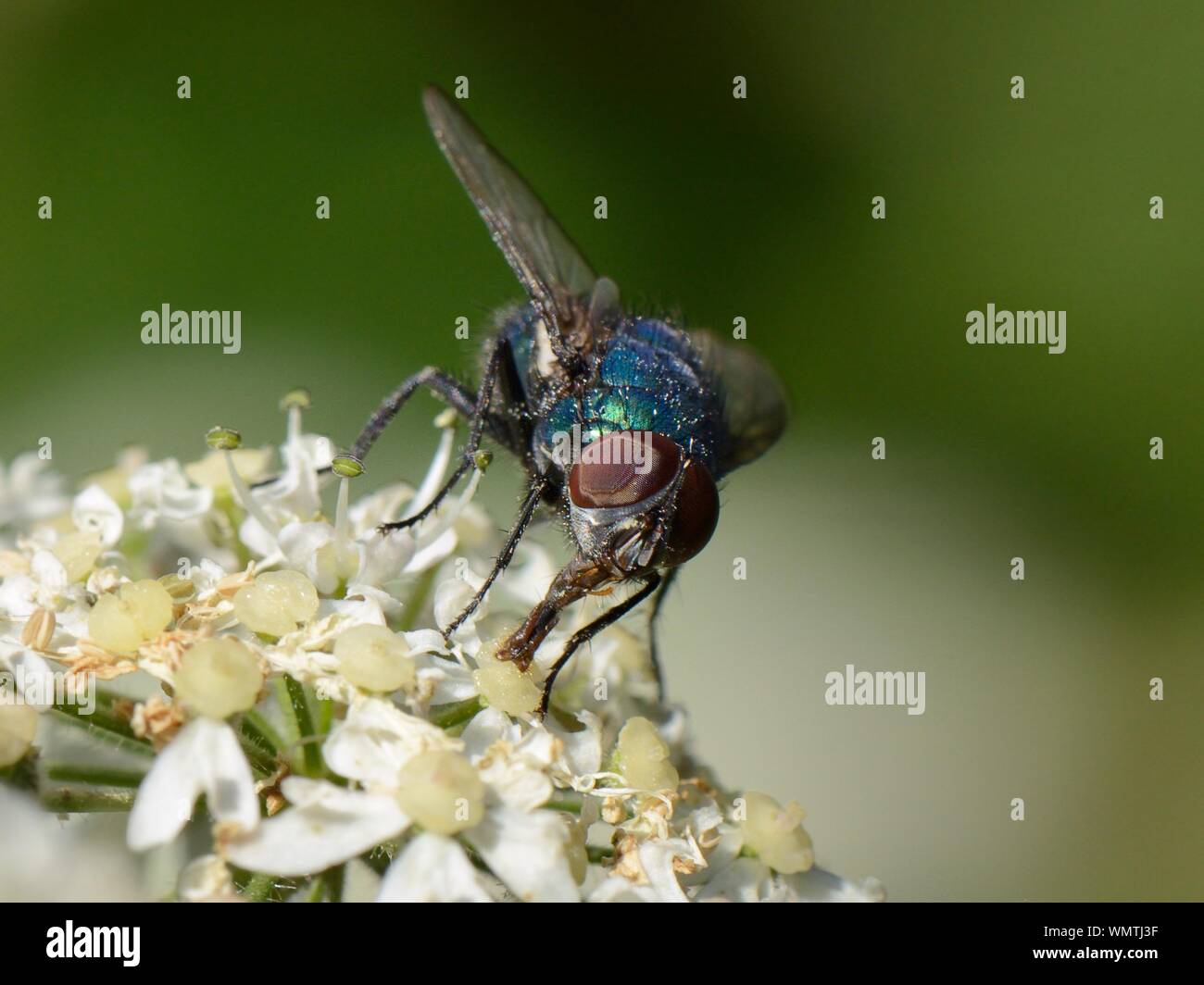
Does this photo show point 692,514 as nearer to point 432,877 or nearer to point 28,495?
point 432,877

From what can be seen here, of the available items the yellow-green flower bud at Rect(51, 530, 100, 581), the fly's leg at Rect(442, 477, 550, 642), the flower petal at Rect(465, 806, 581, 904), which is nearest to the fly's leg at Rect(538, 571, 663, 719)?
the fly's leg at Rect(442, 477, 550, 642)

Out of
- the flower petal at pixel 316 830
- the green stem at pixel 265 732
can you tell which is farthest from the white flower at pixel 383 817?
the green stem at pixel 265 732

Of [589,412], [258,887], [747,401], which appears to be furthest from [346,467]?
[747,401]

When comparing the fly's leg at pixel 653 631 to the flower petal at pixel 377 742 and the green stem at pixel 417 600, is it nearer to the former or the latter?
the green stem at pixel 417 600

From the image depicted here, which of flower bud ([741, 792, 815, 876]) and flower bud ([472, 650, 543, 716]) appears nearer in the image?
flower bud ([472, 650, 543, 716])

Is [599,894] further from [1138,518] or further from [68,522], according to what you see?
[1138,518]

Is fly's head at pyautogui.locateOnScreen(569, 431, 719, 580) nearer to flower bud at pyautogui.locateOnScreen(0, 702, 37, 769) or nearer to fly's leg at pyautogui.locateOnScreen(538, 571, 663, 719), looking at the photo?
fly's leg at pyautogui.locateOnScreen(538, 571, 663, 719)
